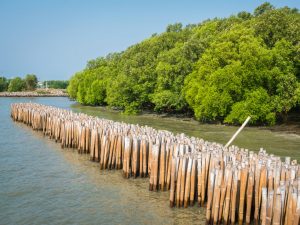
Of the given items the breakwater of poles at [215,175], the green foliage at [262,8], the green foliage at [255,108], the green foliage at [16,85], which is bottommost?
the breakwater of poles at [215,175]

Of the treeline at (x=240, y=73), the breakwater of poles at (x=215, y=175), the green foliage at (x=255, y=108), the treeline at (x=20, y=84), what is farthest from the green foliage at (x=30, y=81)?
the breakwater of poles at (x=215, y=175)

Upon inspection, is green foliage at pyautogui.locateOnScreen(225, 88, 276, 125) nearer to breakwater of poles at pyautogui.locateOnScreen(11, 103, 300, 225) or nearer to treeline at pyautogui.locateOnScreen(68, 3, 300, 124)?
treeline at pyautogui.locateOnScreen(68, 3, 300, 124)

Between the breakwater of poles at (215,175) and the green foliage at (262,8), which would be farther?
the green foliage at (262,8)

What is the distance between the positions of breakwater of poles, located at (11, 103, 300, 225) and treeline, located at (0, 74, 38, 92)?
151 m

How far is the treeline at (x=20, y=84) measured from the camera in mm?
159875

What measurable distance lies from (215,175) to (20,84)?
6362 inches

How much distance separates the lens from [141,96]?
178 feet

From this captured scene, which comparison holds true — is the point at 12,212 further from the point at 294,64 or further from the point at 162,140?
the point at 294,64

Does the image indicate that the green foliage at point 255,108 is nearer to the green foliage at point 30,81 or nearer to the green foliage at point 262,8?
the green foliage at point 262,8

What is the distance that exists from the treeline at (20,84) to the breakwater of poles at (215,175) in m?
151

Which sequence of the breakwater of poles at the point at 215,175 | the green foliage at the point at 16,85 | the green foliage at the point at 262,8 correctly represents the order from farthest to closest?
the green foliage at the point at 16,85
the green foliage at the point at 262,8
the breakwater of poles at the point at 215,175

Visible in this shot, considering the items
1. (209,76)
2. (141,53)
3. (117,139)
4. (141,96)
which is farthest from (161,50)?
(117,139)

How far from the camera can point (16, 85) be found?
16000 centimetres

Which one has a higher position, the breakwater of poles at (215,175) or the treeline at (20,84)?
the treeline at (20,84)
